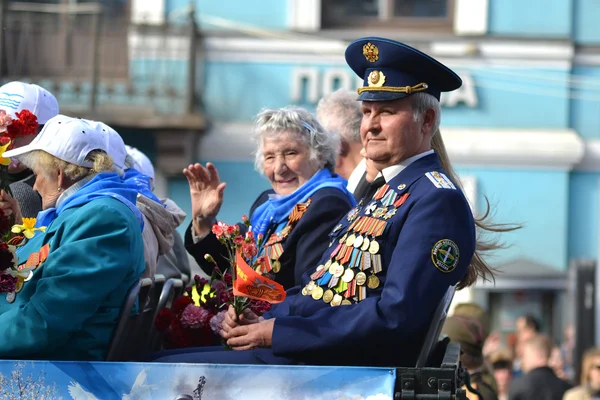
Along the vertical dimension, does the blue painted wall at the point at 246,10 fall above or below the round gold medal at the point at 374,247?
above

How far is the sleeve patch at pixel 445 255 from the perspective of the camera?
3.79m

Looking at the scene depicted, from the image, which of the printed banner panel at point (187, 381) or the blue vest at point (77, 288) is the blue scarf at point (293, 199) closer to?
the blue vest at point (77, 288)

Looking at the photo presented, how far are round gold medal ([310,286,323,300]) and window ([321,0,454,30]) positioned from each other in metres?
11.5

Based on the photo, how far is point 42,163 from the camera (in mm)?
4457

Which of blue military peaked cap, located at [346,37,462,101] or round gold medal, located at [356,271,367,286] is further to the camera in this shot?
blue military peaked cap, located at [346,37,462,101]

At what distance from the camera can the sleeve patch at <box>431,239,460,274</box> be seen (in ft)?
12.4

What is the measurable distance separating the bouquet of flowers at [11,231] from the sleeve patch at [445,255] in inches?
50.8

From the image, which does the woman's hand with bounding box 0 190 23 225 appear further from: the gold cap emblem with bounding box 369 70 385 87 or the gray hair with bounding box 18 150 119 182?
the gold cap emblem with bounding box 369 70 385 87

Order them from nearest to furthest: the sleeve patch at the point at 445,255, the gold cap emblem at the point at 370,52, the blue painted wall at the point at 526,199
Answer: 1. the sleeve patch at the point at 445,255
2. the gold cap emblem at the point at 370,52
3. the blue painted wall at the point at 526,199

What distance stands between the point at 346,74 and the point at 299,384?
38.3 ft

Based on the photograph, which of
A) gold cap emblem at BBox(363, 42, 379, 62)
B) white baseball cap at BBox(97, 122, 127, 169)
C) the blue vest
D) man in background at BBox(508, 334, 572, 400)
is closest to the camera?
the blue vest

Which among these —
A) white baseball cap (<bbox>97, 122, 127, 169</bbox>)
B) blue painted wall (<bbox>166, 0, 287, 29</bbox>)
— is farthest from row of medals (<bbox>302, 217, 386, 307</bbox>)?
blue painted wall (<bbox>166, 0, 287, 29</bbox>)

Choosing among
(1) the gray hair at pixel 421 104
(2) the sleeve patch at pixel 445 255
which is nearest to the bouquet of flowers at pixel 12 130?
(1) the gray hair at pixel 421 104

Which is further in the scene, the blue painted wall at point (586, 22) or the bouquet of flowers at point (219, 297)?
the blue painted wall at point (586, 22)
